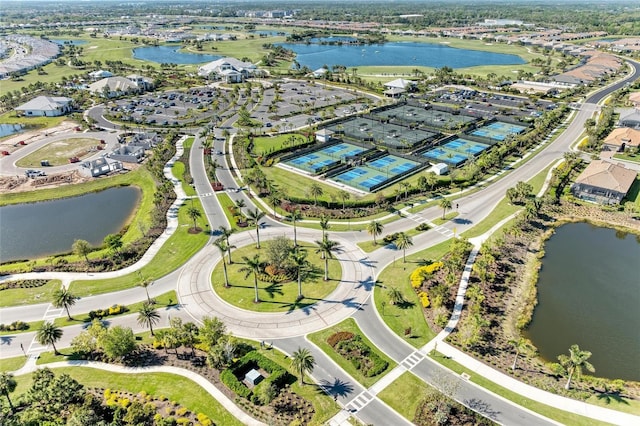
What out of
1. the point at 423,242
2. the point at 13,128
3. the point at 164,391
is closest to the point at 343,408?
the point at 164,391

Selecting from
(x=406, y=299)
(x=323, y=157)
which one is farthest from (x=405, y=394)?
(x=323, y=157)

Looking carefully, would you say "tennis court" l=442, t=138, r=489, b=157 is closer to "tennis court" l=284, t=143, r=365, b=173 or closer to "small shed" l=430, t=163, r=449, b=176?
"small shed" l=430, t=163, r=449, b=176

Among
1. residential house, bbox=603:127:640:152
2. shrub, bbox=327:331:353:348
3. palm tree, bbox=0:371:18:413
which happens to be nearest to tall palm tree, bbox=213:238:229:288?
shrub, bbox=327:331:353:348

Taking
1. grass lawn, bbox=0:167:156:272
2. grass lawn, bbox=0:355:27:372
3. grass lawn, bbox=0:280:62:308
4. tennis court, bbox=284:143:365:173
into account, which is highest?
tennis court, bbox=284:143:365:173

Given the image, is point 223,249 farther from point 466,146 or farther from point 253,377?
point 466,146

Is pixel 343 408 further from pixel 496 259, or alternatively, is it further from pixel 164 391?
pixel 496 259

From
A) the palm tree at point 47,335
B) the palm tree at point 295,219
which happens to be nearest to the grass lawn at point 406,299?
the palm tree at point 295,219
